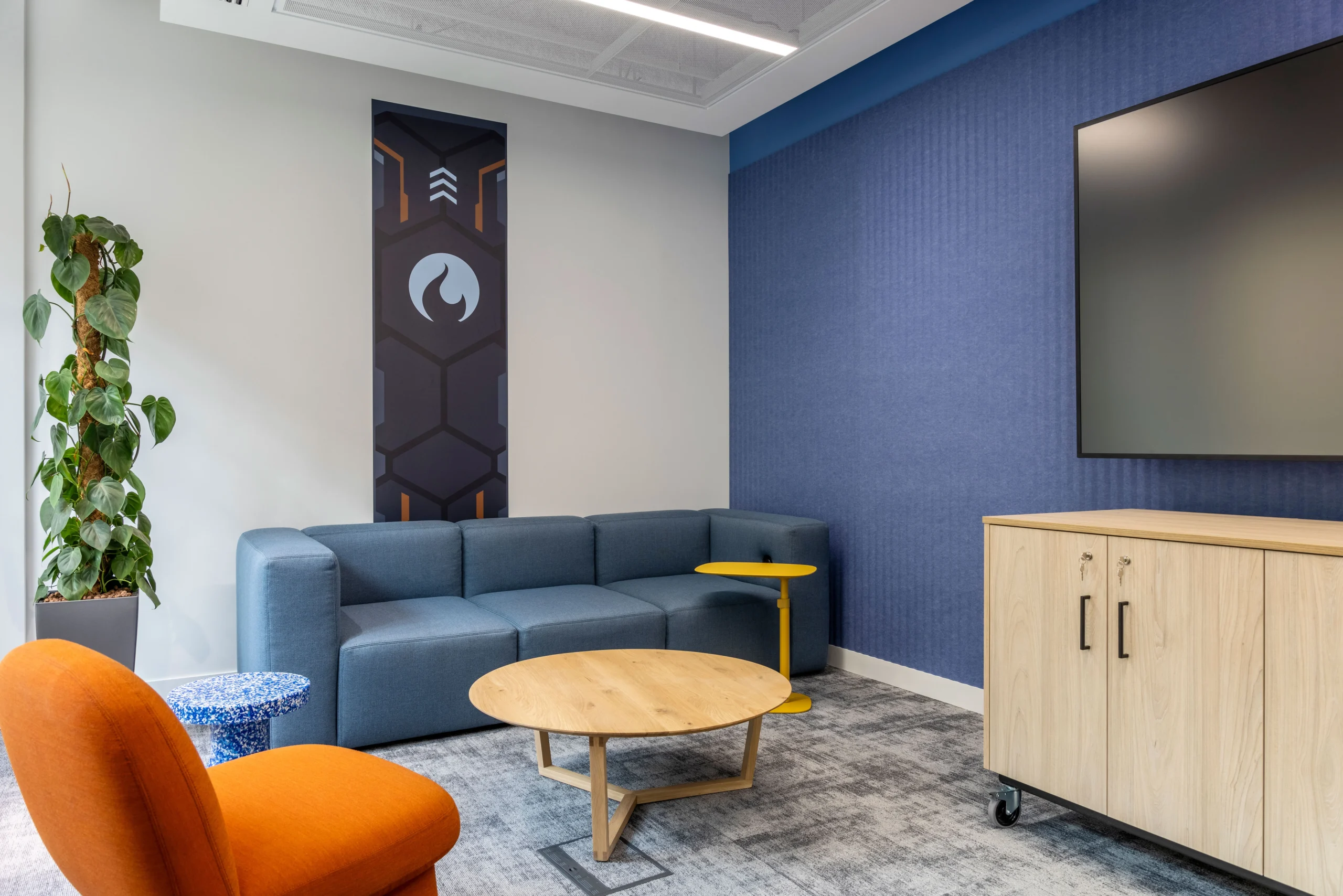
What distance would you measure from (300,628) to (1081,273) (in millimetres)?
2925

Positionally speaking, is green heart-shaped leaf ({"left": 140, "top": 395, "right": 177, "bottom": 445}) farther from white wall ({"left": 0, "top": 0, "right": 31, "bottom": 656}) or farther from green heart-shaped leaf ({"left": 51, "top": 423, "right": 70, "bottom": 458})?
white wall ({"left": 0, "top": 0, "right": 31, "bottom": 656})

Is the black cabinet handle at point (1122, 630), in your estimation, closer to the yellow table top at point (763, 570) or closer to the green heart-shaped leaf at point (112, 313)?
the yellow table top at point (763, 570)

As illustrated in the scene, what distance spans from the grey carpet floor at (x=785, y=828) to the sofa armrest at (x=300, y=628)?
11.2 inches

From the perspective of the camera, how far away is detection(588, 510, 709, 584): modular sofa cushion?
4.32m

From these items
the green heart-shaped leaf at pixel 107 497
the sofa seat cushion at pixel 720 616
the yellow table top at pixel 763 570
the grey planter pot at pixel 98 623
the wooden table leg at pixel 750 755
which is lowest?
the wooden table leg at pixel 750 755

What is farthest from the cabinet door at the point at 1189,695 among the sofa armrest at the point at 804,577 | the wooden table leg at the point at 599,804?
the sofa armrest at the point at 804,577

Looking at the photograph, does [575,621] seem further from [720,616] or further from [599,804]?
[599,804]

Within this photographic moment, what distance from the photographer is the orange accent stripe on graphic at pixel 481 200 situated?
4.35 metres

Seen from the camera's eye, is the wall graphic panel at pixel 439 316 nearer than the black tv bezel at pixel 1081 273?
No

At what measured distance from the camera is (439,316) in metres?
4.25

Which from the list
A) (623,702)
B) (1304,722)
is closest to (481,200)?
(623,702)

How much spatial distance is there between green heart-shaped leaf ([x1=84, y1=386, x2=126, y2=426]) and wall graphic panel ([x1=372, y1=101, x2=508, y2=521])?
1173 millimetres

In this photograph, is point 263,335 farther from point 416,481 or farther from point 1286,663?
point 1286,663

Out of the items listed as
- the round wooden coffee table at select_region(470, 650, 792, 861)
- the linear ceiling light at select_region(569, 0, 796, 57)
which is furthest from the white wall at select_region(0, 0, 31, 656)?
the linear ceiling light at select_region(569, 0, 796, 57)
